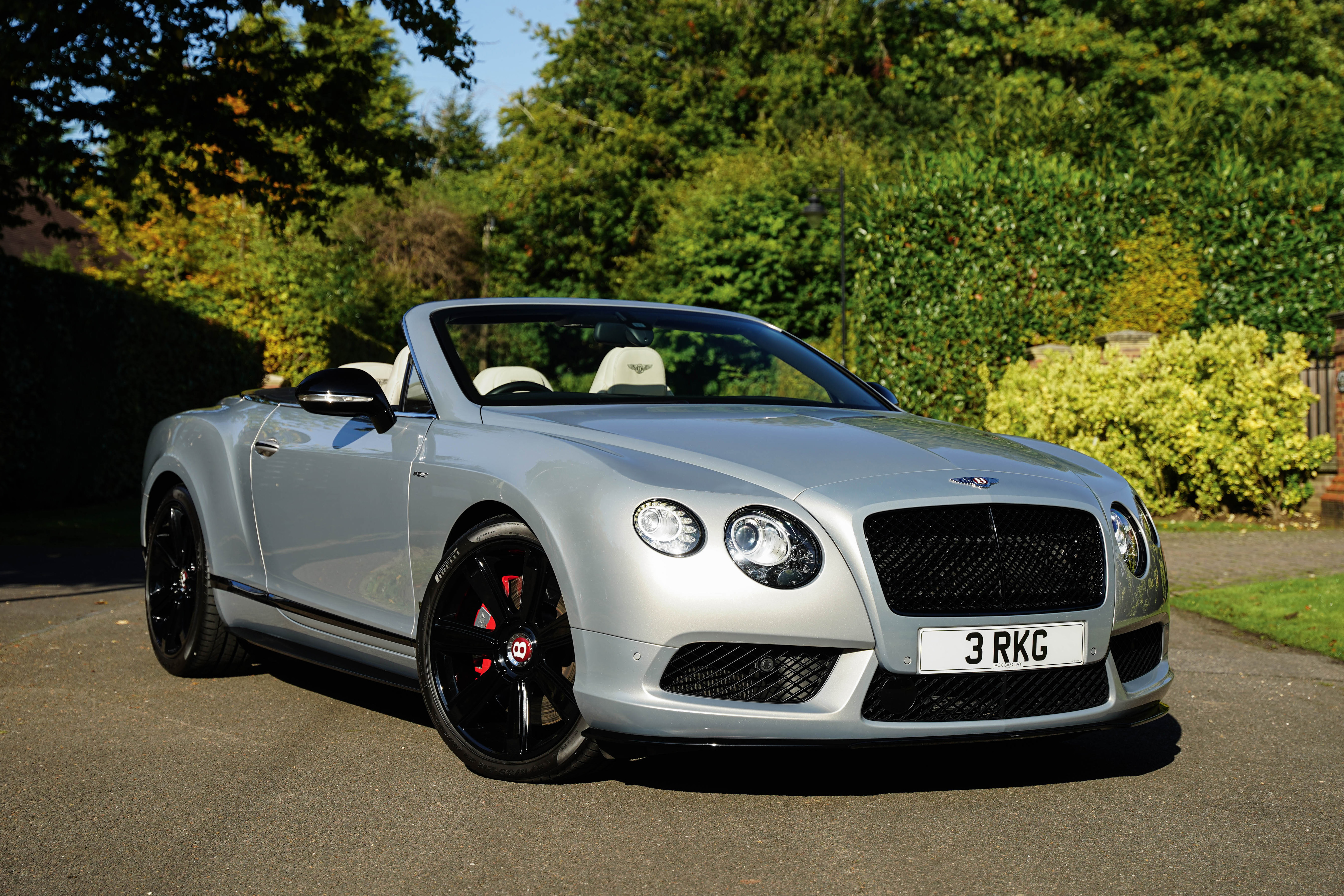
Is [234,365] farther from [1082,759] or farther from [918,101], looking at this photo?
[918,101]

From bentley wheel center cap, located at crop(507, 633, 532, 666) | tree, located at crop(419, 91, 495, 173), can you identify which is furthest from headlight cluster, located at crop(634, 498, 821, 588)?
tree, located at crop(419, 91, 495, 173)

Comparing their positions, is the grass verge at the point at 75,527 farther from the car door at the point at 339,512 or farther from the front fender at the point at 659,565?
the front fender at the point at 659,565

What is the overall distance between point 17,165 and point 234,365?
6667 mm

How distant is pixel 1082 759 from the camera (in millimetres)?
4609

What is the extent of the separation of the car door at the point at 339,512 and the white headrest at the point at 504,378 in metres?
0.22

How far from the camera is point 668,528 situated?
3.67m

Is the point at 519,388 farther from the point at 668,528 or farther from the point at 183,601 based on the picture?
the point at 183,601

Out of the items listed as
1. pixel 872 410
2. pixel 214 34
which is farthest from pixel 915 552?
pixel 214 34

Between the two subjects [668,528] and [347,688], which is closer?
[668,528]

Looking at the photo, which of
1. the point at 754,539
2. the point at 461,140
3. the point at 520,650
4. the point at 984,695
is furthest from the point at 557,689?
the point at 461,140

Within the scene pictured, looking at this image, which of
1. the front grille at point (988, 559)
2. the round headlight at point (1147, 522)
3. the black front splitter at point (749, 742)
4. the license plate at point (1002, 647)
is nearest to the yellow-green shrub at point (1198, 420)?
the round headlight at point (1147, 522)

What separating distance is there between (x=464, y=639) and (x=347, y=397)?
3.48ft

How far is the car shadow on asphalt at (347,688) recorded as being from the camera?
17.4 feet

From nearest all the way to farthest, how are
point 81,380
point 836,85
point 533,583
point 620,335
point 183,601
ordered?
point 533,583
point 620,335
point 183,601
point 81,380
point 836,85
